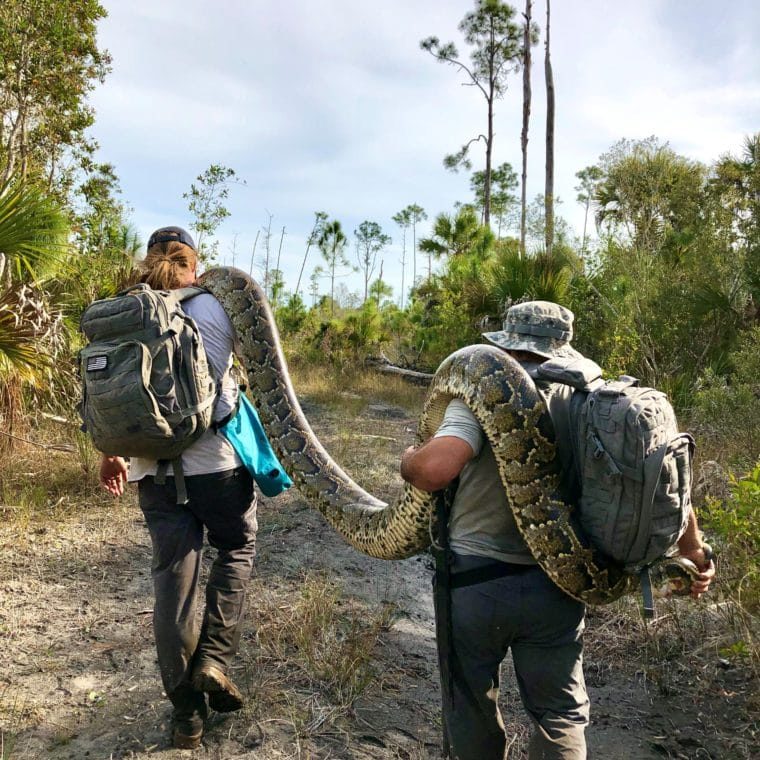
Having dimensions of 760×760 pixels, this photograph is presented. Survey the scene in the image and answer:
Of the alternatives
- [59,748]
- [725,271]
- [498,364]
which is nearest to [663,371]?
[725,271]

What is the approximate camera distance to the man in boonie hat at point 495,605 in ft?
8.17

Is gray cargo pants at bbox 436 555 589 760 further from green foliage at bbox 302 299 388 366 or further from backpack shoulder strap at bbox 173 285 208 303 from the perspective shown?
green foliage at bbox 302 299 388 366

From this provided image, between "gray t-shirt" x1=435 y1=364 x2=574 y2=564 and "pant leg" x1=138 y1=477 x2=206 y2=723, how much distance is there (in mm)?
1415

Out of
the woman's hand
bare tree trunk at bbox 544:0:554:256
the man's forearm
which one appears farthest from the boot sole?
bare tree trunk at bbox 544:0:554:256

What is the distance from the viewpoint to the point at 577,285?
513 inches

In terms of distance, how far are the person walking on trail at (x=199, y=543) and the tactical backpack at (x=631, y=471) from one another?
5.93 feet

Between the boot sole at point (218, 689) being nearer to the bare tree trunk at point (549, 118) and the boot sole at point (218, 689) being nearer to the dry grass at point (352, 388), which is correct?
the dry grass at point (352, 388)

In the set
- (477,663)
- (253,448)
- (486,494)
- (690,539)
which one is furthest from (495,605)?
(253,448)

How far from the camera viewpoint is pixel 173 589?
318 cm

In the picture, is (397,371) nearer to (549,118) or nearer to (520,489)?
(549,118)

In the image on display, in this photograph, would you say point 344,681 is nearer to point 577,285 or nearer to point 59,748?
point 59,748

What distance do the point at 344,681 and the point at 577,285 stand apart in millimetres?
10760

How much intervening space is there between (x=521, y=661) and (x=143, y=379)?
2048 millimetres

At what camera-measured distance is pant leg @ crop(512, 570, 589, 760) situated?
2482 millimetres
